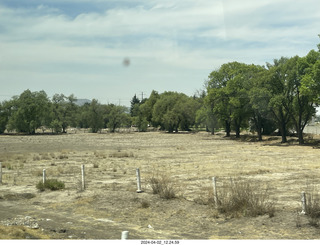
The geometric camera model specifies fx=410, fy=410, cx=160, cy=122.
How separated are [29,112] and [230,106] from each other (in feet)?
249

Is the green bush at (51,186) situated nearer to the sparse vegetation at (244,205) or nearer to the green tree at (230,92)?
the sparse vegetation at (244,205)

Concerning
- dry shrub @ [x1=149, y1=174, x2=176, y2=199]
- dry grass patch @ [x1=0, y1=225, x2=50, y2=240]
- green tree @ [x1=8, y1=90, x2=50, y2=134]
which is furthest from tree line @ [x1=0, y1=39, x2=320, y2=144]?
dry grass patch @ [x1=0, y1=225, x2=50, y2=240]

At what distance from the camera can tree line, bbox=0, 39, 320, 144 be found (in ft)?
181

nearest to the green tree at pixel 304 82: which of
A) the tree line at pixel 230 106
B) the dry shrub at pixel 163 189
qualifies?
the tree line at pixel 230 106

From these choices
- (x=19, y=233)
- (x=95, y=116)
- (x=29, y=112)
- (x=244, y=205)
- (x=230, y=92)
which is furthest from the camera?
(x=95, y=116)

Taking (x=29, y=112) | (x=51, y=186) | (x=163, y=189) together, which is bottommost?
(x=51, y=186)

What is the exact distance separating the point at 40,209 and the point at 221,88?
64747 millimetres

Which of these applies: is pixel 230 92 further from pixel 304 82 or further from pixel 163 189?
pixel 163 189

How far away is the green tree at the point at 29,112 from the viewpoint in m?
127

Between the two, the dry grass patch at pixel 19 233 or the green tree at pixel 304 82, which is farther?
the green tree at pixel 304 82

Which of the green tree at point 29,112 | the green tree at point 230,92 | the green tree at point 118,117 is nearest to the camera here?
the green tree at point 230,92

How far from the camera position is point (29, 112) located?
421 ft

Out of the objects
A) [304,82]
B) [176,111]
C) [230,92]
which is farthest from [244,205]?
[176,111]

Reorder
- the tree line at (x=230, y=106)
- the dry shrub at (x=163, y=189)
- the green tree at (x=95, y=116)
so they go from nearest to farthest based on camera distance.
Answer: the dry shrub at (x=163, y=189) < the tree line at (x=230, y=106) < the green tree at (x=95, y=116)
